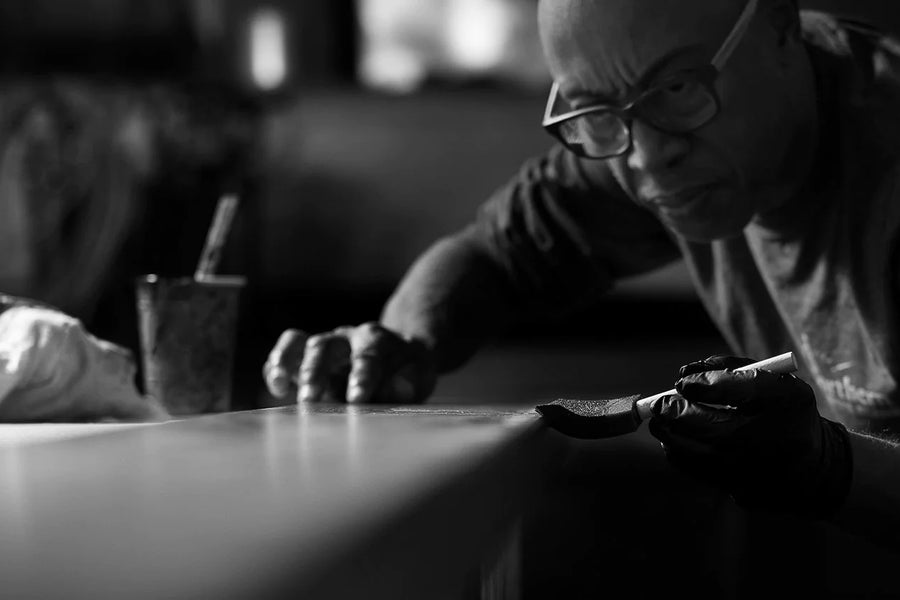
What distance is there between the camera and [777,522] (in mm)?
1065

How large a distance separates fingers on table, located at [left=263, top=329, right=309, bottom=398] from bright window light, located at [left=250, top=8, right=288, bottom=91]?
2756mm

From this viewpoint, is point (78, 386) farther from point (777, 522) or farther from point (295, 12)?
point (295, 12)

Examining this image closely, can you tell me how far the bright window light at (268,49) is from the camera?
11.8ft

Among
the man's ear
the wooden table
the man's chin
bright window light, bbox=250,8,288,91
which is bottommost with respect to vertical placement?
the wooden table

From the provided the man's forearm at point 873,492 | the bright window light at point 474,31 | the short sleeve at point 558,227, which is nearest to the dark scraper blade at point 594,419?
the man's forearm at point 873,492

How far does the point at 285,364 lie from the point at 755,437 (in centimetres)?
47

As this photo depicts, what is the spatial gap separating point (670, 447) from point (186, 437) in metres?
0.34

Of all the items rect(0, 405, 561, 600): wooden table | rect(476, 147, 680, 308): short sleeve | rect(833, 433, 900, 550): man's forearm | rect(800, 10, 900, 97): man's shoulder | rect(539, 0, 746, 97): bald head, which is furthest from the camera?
rect(476, 147, 680, 308): short sleeve

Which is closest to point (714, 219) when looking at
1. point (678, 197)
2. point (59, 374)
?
point (678, 197)

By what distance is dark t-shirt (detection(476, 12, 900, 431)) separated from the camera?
977 mm

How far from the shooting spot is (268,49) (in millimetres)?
3590

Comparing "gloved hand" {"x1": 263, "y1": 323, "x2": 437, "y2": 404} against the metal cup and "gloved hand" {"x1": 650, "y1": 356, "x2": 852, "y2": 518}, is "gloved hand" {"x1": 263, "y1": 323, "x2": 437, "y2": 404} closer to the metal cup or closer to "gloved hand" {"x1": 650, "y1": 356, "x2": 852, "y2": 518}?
the metal cup

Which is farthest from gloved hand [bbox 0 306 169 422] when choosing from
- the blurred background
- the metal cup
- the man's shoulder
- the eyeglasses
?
the blurred background

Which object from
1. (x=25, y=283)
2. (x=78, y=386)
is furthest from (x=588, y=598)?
(x=25, y=283)
